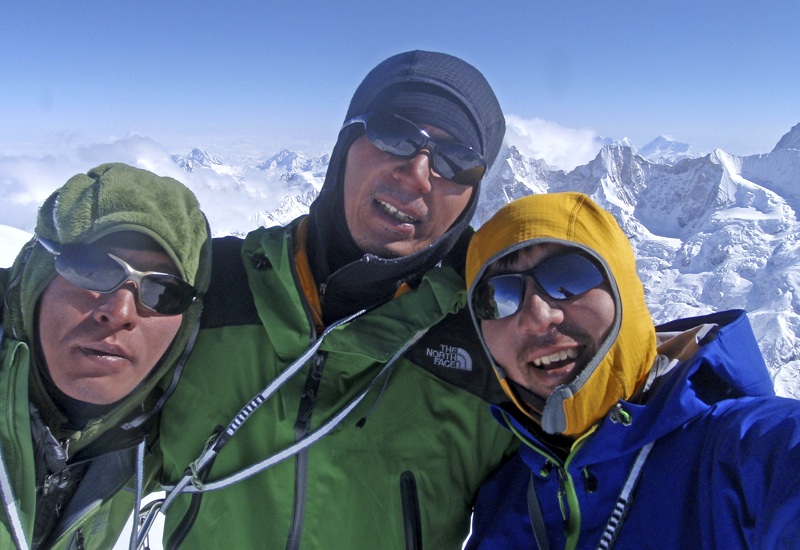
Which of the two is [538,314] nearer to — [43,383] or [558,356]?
[558,356]

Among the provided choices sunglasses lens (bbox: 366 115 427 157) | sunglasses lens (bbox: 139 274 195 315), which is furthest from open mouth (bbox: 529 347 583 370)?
sunglasses lens (bbox: 139 274 195 315)

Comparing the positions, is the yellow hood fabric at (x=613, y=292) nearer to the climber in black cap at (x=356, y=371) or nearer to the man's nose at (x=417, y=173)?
the climber in black cap at (x=356, y=371)

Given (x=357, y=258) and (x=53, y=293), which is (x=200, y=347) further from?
(x=357, y=258)

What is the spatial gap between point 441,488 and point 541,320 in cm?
116

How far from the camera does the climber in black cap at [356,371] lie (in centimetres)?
272

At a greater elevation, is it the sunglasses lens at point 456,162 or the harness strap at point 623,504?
the sunglasses lens at point 456,162

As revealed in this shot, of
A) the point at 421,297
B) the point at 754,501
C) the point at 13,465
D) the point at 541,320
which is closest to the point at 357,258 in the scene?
the point at 421,297

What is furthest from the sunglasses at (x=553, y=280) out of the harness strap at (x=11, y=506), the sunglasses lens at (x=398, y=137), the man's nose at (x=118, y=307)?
the harness strap at (x=11, y=506)

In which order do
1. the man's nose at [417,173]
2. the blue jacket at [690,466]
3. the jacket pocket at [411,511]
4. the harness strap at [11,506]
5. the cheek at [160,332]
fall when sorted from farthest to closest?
the man's nose at [417,173], the jacket pocket at [411,511], the cheek at [160,332], the harness strap at [11,506], the blue jacket at [690,466]

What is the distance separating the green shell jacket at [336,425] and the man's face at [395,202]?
0.98 feet

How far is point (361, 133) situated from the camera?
3.29 meters

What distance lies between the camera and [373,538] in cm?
269

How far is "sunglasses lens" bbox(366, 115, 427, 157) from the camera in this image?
3082 mm

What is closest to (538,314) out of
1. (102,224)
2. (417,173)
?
(417,173)
